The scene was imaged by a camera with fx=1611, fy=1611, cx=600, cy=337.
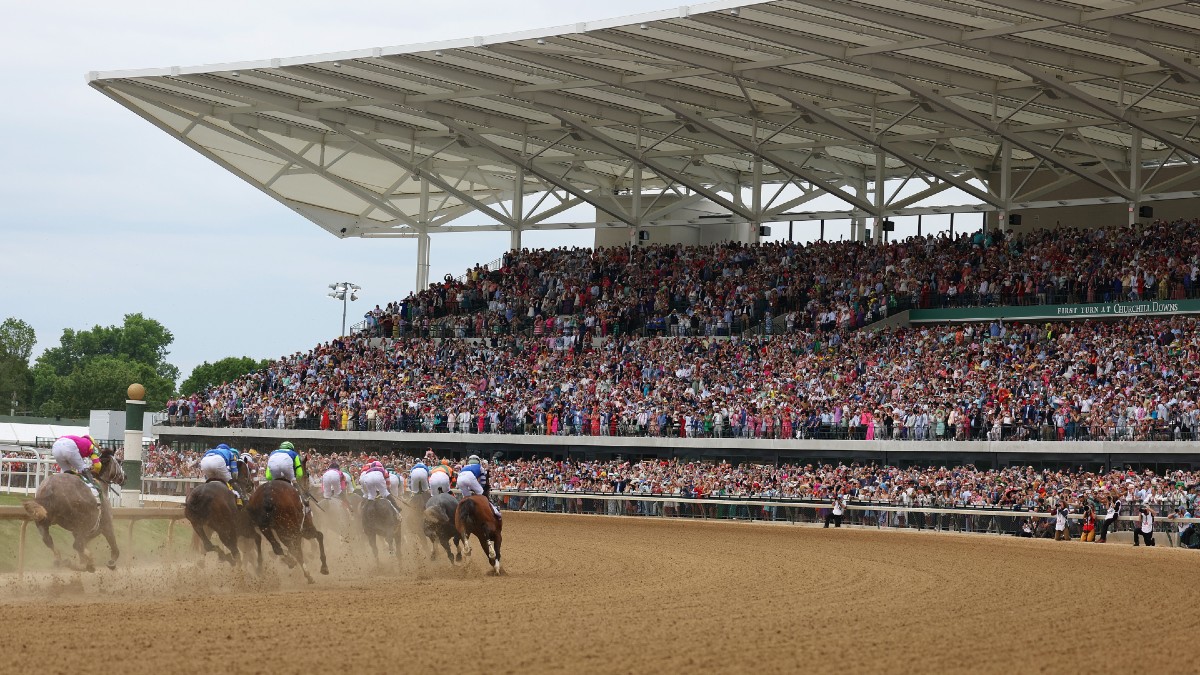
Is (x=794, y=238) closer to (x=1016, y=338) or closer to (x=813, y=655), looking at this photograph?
(x=1016, y=338)

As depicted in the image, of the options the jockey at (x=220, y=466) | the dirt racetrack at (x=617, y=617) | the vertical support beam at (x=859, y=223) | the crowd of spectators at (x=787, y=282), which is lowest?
the dirt racetrack at (x=617, y=617)

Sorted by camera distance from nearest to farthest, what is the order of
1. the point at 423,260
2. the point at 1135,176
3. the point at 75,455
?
the point at 75,455 → the point at 1135,176 → the point at 423,260

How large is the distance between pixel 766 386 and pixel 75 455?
2413 centimetres

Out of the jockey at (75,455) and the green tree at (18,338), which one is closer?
the jockey at (75,455)

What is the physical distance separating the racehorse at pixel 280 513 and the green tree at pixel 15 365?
97922mm

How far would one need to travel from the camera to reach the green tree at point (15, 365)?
108 meters

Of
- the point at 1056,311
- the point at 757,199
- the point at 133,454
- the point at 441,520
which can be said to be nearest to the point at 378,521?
the point at 441,520

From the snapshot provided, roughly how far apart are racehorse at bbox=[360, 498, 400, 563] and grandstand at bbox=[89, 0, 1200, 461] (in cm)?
1595

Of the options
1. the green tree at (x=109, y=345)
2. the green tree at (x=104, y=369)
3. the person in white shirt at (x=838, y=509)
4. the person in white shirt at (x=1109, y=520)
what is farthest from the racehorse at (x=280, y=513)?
the green tree at (x=109, y=345)

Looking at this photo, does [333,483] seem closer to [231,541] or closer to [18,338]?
[231,541]

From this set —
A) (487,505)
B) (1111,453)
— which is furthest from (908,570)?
(1111,453)

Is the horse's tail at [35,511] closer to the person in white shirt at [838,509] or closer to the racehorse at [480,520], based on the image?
the racehorse at [480,520]

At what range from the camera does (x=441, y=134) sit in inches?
1805

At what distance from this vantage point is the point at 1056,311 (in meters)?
37.0
